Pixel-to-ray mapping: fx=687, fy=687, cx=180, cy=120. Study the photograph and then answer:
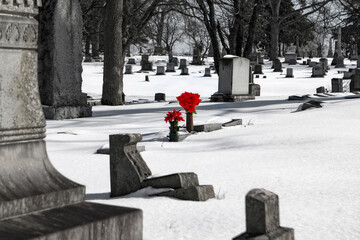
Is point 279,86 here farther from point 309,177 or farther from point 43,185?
point 43,185

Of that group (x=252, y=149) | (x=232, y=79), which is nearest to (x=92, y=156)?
(x=252, y=149)

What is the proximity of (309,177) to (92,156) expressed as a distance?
3119 mm

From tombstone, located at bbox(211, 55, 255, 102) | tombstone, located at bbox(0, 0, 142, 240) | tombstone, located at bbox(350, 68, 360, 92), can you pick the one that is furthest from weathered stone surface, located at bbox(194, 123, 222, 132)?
tombstone, located at bbox(350, 68, 360, 92)

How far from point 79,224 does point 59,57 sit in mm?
11325

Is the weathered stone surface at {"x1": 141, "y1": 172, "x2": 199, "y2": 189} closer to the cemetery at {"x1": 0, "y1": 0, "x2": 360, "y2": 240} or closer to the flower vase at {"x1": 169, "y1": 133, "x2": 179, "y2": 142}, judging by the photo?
the cemetery at {"x1": 0, "y1": 0, "x2": 360, "y2": 240}

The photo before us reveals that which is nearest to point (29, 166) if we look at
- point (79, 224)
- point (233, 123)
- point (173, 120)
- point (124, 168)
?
point (79, 224)

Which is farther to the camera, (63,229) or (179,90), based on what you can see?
(179,90)

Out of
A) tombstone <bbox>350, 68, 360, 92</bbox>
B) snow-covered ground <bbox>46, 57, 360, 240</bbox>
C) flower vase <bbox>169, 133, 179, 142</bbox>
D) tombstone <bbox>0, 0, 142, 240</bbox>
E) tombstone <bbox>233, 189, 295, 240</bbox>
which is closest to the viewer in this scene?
tombstone <bbox>233, 189, 295, 240</bbox>

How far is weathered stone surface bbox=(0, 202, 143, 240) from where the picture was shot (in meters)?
3.62

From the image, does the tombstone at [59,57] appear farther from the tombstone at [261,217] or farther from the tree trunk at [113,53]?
the tombstone at [261,217]

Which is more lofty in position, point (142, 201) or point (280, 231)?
point (280, 231)

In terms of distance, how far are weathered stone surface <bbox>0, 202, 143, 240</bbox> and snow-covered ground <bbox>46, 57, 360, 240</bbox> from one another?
22.7 inches

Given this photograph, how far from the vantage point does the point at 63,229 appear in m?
3.69

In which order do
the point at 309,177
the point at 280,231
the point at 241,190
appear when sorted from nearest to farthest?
the point at 280,231, the point at 241,190, the point at 309,177
